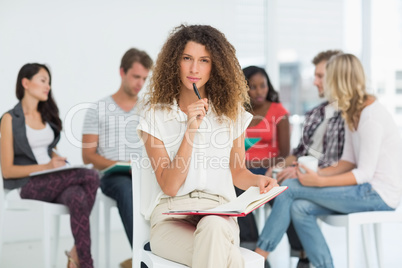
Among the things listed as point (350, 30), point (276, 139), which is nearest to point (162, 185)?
point (276, 139)

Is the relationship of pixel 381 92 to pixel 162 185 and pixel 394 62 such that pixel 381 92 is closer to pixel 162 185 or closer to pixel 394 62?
pixel 394 62

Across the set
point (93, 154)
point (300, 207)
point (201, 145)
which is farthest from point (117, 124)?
point (201, 145)

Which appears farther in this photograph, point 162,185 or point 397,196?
point 397,196

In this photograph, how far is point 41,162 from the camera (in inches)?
105

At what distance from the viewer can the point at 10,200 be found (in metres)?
2.56

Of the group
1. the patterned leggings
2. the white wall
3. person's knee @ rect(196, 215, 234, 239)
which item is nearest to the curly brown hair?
person's knee @ rect(196, 215, 234, 239)

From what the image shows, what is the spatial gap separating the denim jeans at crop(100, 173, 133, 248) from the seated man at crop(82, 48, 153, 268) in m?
0.01

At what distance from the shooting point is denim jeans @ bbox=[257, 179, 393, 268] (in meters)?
2.26

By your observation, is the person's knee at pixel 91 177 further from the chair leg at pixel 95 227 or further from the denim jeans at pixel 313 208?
the denim jeans at pixel 313 208

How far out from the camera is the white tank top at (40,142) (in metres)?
2.67

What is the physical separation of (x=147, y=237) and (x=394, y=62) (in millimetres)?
4211

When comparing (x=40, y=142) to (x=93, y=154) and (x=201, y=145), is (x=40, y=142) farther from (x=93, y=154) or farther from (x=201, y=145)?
(x=201, y=145)

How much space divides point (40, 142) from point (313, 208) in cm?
148

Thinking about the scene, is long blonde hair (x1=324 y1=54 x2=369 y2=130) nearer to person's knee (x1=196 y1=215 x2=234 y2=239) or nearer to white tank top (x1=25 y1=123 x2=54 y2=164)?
person's knee (x1=196 y1=215 x2=234 y2=239)
